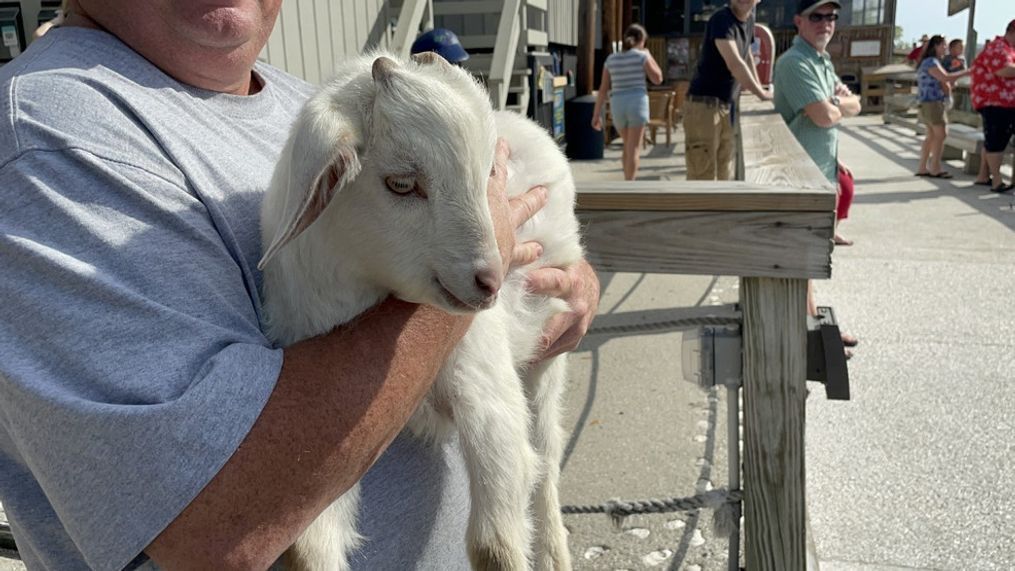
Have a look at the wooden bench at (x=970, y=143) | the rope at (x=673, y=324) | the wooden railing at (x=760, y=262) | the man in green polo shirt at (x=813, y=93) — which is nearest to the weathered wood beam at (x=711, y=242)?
the wooden railing at (x=760, y=262)

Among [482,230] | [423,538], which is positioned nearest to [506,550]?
[423,538]

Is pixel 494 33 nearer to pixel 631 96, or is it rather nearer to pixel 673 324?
pixel 631 96

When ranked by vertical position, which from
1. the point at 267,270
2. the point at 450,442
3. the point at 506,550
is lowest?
the point at 506,550

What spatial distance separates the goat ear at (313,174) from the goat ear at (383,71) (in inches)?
→ 5.2

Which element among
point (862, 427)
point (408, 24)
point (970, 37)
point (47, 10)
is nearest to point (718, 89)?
point (408, 24)

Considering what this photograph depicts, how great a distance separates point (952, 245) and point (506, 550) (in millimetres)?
6838

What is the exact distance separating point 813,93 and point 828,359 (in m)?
3.12

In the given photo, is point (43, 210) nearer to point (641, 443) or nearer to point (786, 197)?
point (786, 197)

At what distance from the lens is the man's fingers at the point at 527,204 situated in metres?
1.60

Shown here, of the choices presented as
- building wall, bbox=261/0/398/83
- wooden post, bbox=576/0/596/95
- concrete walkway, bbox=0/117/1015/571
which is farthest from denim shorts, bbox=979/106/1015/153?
building wall, bbox=261/0/398/83

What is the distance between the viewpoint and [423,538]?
1414 mm

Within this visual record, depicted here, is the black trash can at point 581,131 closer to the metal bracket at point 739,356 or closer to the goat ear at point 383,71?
the metal bracket at point 739,356

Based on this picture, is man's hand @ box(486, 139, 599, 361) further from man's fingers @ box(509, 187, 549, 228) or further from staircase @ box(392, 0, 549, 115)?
staircase @ box(392, 0, 549, 115)

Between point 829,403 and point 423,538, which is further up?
point 423,538
